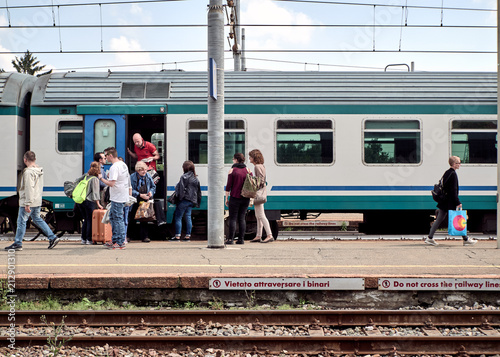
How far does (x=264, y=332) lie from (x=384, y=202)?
22.0ft

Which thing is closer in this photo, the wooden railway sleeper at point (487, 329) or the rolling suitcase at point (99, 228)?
the wooden railway sleeper at point (487, 329)

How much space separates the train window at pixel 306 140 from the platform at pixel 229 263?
2178 millimetres

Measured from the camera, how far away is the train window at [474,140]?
1265cm

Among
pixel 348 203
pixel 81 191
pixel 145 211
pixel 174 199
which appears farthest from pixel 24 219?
pixel 348 203

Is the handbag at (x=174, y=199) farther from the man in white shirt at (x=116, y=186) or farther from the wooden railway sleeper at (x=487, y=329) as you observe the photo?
the wooden railway sleeper at (x=487, y=329)

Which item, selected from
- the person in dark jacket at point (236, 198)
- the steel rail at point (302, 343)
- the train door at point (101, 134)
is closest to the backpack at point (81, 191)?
the train door at point (101, 134)

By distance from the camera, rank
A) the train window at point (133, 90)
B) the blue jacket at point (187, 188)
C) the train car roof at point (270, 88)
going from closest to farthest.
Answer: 1. the blue jacket at point (187, 188)
2. the train car roof at point (270, 88)
3. the train window at point (133, 90)

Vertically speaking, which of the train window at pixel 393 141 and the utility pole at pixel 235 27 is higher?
the utility pole at pixel 235 27

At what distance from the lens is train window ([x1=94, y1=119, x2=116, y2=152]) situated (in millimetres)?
12375

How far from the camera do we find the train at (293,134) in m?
12.4

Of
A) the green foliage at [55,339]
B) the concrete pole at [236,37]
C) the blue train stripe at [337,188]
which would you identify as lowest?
the green foliage at [55,339]

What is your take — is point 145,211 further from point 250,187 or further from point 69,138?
point 69,138

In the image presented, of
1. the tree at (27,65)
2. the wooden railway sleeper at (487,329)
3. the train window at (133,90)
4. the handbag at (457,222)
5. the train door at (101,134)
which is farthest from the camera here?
the tree at (27,65)

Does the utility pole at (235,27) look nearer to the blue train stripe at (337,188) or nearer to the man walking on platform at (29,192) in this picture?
the blue train stripe at (337,188)
